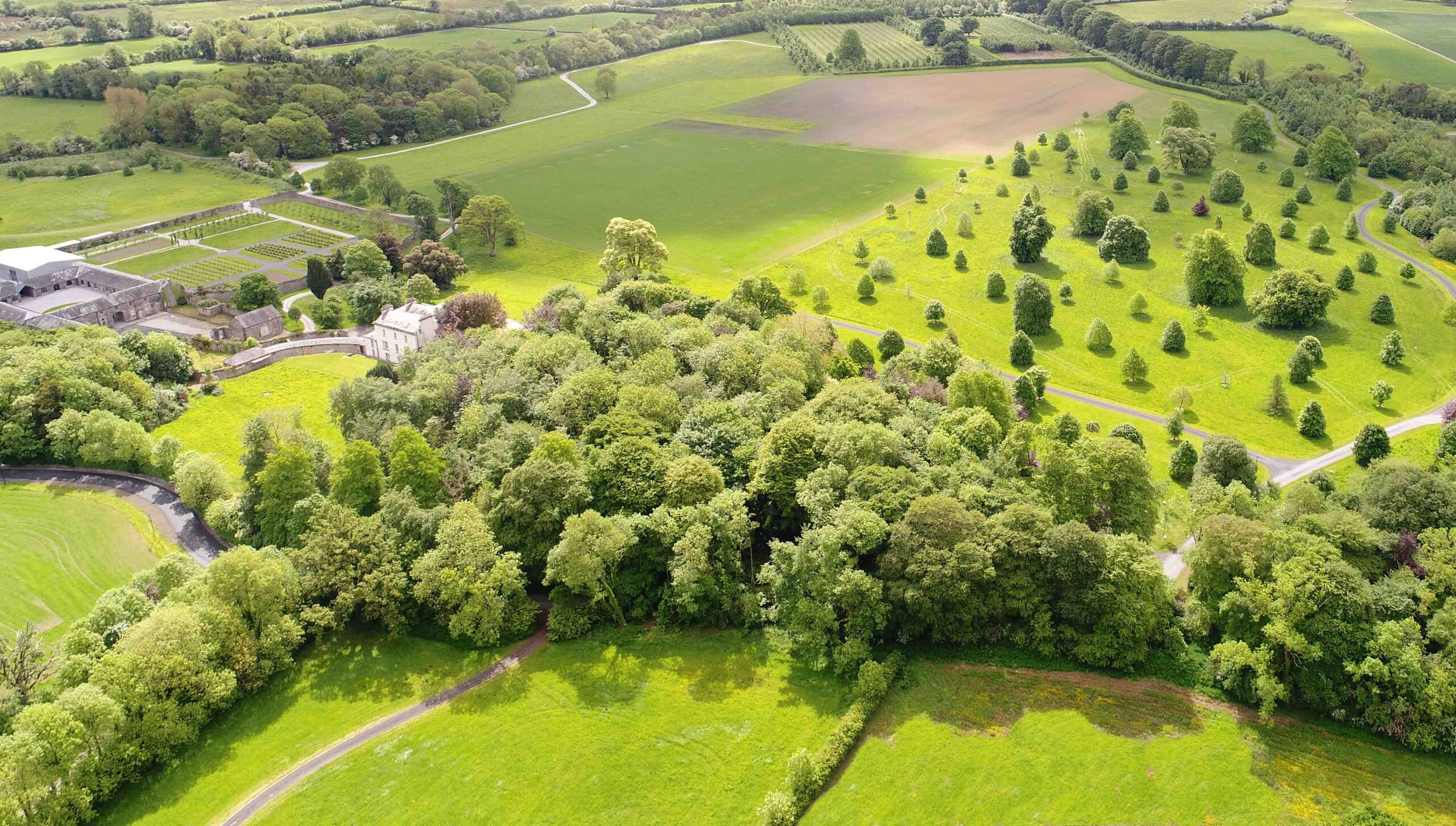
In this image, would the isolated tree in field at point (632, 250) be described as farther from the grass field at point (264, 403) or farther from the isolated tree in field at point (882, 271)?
the grass field at point (264, 403)

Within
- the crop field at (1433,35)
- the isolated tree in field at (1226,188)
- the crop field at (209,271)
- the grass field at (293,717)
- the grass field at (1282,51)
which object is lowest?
the grass field at (293,717)

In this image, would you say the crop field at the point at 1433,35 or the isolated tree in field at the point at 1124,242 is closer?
the isolated tree in field at the point at 1124,242

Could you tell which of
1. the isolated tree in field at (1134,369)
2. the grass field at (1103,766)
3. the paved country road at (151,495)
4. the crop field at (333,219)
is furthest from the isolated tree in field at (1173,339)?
the crop field at (333,219)

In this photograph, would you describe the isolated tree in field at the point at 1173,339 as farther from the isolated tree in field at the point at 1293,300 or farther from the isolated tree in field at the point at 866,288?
the isolated tree in field at the point at 866,288

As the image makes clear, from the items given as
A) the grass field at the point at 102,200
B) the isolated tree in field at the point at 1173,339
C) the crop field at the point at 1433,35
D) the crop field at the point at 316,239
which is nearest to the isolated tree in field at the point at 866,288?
the isolated tree in field at the point at 1173,339

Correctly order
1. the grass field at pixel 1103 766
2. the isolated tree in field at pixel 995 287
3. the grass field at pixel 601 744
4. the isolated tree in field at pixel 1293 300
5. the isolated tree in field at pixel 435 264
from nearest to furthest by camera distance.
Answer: the grass field at pixel 1103 766, the grass field at pixel 601 744, the isolated tree in field at pixel 1293 300, the isolated tree in field at pixel 995 287, the isolated tree in field at pixel 435 264

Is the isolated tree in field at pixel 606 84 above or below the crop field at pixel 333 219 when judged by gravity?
above

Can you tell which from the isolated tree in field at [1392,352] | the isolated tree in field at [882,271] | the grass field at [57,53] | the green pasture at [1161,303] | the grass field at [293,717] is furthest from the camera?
the grass field at [57,53]

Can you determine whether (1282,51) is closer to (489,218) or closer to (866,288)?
(866,288)

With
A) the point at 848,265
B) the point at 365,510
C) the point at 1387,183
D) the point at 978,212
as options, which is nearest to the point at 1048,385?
the point at 848,265
